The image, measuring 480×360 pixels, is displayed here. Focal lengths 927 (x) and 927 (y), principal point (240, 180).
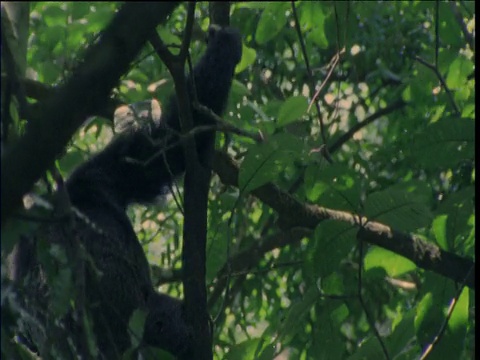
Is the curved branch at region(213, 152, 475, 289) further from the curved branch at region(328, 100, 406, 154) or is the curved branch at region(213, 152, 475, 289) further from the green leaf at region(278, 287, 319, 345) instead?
the curved branch at region(328, 100, 406, 154)

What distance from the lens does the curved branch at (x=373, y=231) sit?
3.26m

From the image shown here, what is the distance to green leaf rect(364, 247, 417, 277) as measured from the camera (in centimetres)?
313

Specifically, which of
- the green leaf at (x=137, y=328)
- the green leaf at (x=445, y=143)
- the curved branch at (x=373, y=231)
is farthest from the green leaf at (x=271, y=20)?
the green leaf at (x=137, y=328)

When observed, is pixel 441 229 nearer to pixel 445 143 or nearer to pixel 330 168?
pixel 445 143

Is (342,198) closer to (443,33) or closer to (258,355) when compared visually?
(258,355)

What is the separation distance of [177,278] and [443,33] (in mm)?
1640

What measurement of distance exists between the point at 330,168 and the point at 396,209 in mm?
222

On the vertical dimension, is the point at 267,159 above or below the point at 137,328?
above

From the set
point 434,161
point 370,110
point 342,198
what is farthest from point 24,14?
point 370,110

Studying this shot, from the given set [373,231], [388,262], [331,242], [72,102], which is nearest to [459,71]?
[373,231]

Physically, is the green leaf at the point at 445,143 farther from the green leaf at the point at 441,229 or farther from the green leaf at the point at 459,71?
the green leaf at the point at 459,71

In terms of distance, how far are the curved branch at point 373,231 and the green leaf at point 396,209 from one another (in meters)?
0.24

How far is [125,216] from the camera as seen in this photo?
12.2 feet

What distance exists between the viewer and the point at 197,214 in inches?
102
